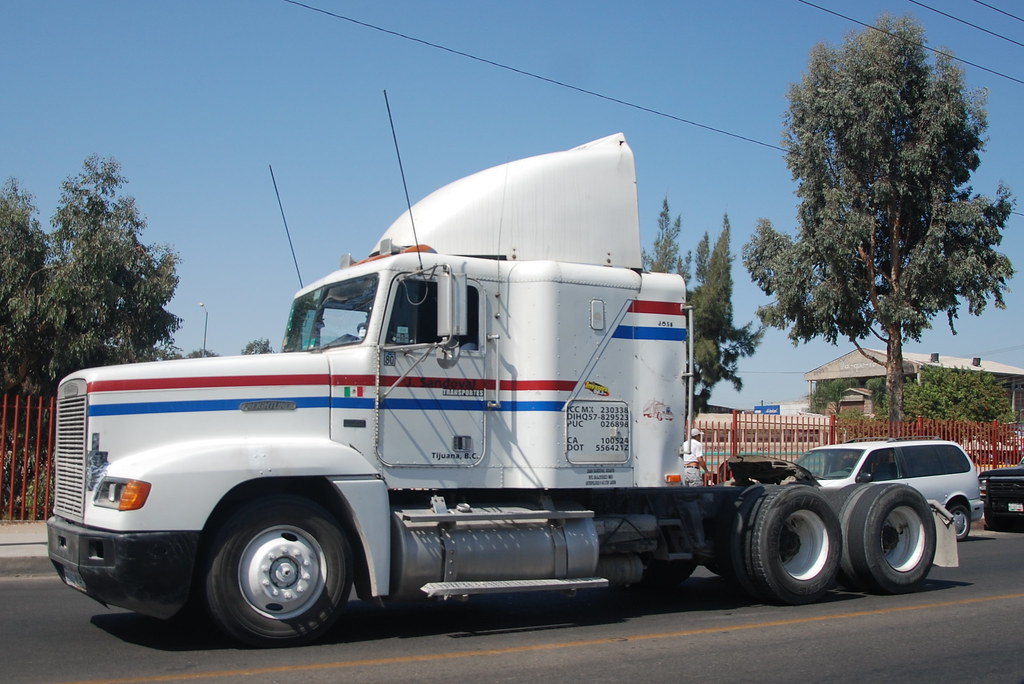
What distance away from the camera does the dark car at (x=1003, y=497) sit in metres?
18.3

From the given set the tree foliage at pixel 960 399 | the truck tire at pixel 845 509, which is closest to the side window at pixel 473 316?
the truck tire at pixel 845 509

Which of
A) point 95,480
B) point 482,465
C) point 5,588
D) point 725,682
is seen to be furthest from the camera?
point 5,588

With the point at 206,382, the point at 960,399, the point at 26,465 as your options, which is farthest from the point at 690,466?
the point at 960,399

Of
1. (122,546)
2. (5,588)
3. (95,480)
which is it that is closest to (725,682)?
(122,546)

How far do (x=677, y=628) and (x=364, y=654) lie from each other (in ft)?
8.88

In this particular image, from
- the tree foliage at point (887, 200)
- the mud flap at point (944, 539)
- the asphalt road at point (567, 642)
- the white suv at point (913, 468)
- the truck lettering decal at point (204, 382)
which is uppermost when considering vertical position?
the tree foliage at point (887, 200)

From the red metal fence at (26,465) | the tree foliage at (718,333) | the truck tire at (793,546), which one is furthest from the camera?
the tree foliage at (718,333)

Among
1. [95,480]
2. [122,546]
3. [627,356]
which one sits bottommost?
[122,546]

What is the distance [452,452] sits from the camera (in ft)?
25.8

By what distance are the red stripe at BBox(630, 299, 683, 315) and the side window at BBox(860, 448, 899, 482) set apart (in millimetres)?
8227

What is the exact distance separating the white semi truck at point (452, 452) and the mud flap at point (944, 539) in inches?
14.2

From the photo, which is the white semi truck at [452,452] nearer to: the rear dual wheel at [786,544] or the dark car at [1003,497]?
the rear dual wheel at [786,544]

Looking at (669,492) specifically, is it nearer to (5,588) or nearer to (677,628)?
(677,628)

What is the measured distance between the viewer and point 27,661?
→ 20.9 feet
